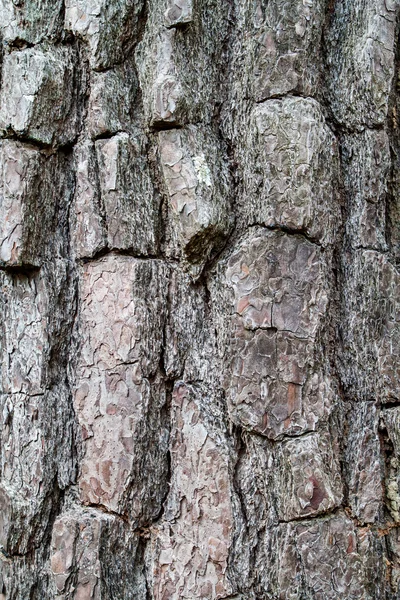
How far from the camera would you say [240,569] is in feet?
3.37

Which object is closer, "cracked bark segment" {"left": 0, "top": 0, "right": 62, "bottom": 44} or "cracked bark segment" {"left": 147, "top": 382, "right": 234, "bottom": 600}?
"cracked bark segment" {"left": 147, "top": 382, "right": 234, "bottom": 600}

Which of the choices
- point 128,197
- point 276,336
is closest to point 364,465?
point 276,336

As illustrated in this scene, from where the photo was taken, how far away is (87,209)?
1122 millimetres

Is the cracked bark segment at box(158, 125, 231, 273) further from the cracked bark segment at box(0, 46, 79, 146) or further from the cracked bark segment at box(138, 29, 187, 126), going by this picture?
the cracked bark segment at box(0, 46, 79, 146)

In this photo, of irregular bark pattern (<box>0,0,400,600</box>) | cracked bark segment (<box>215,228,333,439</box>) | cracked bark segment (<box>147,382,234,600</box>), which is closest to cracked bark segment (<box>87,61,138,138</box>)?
irregular bark pattern (<box>0,0,400,600</box>)

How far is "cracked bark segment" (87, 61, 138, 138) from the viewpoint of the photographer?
1123 millimetres

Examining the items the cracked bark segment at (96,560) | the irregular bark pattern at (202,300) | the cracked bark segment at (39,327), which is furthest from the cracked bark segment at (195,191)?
the cracked bark segment at (96,560)

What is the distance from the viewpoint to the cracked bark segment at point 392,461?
1062mm

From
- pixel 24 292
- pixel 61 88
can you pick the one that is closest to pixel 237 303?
pixel 24 292

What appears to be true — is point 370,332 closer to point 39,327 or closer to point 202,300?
point 202,300

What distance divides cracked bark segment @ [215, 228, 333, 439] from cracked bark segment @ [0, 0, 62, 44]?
55cm

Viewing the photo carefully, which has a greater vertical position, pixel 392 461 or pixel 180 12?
pixel 180 12

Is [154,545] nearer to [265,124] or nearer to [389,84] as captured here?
[265,124]

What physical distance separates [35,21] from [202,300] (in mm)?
615
